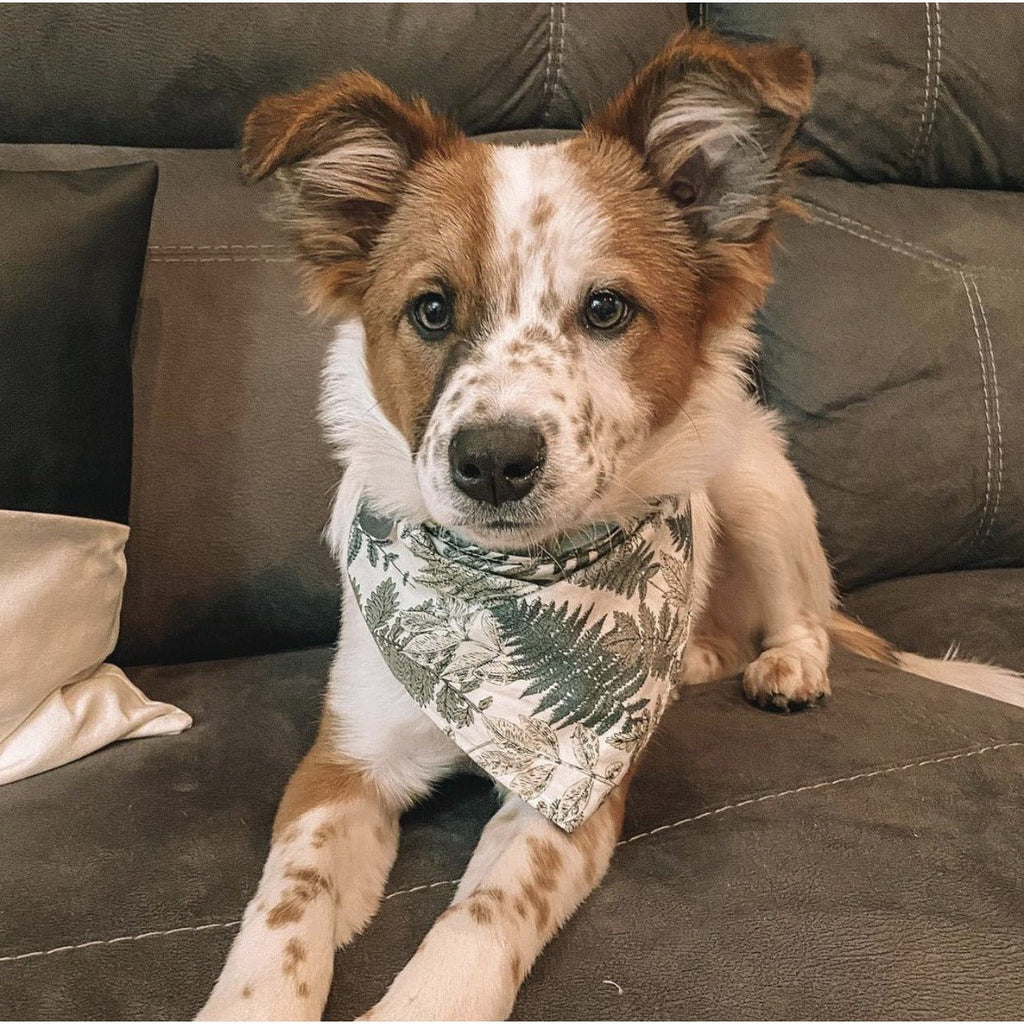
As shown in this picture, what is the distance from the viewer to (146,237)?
5.92 feet

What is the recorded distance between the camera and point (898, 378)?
235 cm

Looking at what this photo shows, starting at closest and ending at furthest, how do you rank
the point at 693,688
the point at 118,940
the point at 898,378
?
1. the point at 118,940
2. the point at 693,688
3. the point at 898,378

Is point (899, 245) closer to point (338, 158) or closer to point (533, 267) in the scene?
point (533, 267)

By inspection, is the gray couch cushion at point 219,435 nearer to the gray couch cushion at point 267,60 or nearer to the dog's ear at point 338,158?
the gray couch cushion at point 267,60

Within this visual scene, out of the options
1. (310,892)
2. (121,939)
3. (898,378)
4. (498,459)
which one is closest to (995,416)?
(898,378)

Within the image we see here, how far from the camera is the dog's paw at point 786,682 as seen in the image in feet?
5.92

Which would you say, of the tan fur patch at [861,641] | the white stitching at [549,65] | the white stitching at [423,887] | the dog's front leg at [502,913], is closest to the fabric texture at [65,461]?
the white stitching at [423,887]

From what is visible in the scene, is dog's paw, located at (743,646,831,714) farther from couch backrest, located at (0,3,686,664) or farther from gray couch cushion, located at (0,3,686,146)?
gray couch cushion, located at (0,3,686,146)

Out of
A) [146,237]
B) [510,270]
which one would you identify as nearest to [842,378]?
[510,270]

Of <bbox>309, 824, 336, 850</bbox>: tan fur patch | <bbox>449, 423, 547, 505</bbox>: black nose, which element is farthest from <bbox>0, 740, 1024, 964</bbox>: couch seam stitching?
<bbox>449, 423, 547, 505</bbox>: black nose

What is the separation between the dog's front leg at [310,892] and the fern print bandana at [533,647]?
178 mm

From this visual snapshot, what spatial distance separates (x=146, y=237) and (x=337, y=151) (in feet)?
1.63

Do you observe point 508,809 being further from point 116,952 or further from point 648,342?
point 648,342

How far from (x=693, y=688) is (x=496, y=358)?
0.93 m
